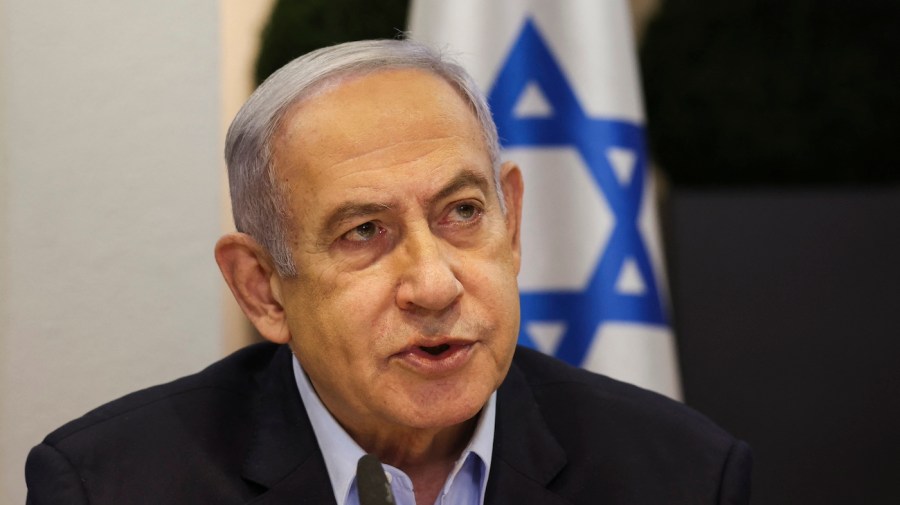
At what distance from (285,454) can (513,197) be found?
600 mm

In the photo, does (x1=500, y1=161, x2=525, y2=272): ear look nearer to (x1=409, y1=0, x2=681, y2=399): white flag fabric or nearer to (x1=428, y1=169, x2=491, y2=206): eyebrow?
(x1=428, y1=169, x2=491, y2=206): eyebrow

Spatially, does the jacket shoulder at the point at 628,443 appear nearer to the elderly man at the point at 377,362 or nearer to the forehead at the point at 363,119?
the elderly man at the point at 377,362

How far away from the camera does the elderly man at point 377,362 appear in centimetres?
174

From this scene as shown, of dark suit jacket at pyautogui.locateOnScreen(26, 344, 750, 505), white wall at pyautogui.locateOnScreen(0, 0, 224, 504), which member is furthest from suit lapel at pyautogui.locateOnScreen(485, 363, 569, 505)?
white wall at pyautogui.locateOnScreen(0, 0, 224, 504)

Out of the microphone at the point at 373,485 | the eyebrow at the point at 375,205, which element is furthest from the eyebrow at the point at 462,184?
the microphone at the point at 373,485

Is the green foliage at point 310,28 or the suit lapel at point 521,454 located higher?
the green foliage at point 310,28

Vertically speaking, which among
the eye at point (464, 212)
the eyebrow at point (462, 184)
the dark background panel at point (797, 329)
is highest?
the eyebrow at point (462, 184)

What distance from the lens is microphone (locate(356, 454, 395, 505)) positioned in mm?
1337

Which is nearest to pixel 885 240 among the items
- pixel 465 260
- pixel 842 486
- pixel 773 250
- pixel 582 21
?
pixel 773 250

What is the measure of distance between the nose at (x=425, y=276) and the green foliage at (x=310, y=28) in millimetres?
1469

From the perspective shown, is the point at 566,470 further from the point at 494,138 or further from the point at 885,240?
the point at 885,240

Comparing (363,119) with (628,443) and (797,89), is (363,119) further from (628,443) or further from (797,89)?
(797,89)

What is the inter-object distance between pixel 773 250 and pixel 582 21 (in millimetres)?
841

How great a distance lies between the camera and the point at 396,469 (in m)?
1.87
